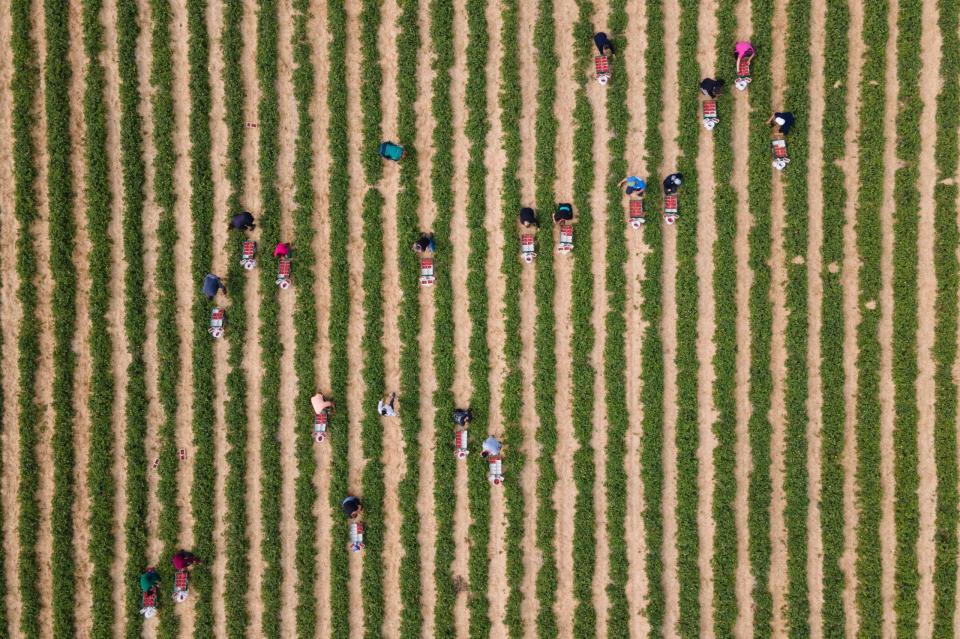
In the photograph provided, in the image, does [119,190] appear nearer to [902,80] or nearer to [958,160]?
[902,80]

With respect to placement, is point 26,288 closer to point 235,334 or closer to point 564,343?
point 235,334

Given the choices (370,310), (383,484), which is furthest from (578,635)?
(370,310)

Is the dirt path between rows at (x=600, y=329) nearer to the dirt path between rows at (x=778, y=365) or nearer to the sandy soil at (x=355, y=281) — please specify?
the dirt path between rows at (x=778, y=365)

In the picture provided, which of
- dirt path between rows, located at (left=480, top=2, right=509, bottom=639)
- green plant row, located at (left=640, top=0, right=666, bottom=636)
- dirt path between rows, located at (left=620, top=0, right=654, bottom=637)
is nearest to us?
green plant row, located at (left=640, top=0, right=666, bottom=636)

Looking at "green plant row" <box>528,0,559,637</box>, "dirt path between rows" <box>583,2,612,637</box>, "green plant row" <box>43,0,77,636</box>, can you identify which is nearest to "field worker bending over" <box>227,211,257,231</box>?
"green plant row" <box>43,0,77,636</box>

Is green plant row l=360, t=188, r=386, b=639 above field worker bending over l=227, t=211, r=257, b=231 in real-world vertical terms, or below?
below

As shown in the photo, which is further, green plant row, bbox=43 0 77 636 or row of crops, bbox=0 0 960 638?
green plant row, bbox=43 0 77 636

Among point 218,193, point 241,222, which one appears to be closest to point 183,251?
point 218,193

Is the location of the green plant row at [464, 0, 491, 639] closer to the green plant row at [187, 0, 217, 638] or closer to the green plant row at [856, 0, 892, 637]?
the green plant row at [187, 0, 217, 638]
